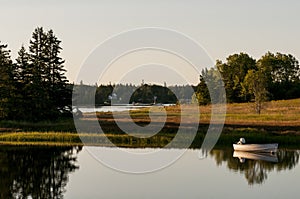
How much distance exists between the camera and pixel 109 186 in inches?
1202

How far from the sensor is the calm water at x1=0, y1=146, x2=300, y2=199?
2856cm

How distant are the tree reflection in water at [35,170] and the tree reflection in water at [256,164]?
11.3 metres

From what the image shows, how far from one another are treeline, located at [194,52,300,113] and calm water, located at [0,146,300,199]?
73.0 metres

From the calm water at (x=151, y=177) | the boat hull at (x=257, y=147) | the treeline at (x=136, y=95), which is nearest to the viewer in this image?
the calm water at (x=151, y=177)

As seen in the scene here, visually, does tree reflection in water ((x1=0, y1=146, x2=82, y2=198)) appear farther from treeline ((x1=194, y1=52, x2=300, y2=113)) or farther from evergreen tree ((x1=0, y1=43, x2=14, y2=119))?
treeline ((x1=194, y1=52, x2=300, y2=113))

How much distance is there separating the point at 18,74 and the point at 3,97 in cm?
459

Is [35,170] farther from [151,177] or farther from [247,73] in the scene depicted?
[247,73]

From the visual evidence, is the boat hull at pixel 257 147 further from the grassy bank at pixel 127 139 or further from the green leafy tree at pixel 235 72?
the green leafy tree at pixel 235 72

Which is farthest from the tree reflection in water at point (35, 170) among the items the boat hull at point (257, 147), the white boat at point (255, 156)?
the boat hull at point (257, 147)

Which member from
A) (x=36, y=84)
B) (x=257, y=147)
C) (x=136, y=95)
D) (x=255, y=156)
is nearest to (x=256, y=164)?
(x=255, y=156)

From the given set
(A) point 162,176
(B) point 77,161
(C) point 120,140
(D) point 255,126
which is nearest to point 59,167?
(B) point 77,161

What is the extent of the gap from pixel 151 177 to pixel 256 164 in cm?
951

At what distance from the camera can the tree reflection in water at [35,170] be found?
28906 millimetres

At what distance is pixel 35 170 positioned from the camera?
35594mm
